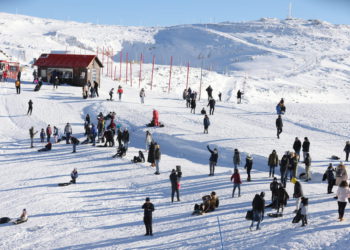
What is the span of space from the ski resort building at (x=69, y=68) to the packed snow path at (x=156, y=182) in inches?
252

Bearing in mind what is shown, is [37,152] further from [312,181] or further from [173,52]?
[173,52]

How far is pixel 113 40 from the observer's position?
139875 mm

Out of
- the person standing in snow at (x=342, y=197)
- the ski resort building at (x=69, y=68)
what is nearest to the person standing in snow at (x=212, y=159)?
the person standing in snow at (x=342, y=197)

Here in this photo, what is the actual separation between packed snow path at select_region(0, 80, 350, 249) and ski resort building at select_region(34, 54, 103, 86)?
21.0ft

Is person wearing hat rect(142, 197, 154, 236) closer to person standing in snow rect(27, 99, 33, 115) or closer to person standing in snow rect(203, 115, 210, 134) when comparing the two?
person standing in snow rect(203, 115, 210, 134)

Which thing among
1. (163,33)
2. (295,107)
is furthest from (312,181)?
(163,33)

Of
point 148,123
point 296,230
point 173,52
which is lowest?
point 296,230

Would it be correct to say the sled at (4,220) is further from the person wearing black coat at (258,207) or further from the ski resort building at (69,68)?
the ski resort building at (69,68)

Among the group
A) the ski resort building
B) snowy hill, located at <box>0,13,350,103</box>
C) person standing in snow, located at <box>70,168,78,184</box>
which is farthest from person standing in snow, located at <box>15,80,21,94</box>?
snowy hill, located at <box>0,13,350,103</box>

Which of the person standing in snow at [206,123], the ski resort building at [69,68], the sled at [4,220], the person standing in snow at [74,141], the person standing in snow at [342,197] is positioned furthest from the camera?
the ski resort building at [69,68]

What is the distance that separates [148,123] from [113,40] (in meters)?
118

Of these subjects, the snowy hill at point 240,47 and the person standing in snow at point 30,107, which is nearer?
the person standing in snow at point 30,107

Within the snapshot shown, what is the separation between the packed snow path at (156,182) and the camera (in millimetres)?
12227

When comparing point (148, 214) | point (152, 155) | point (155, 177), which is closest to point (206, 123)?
point (152, 155)
